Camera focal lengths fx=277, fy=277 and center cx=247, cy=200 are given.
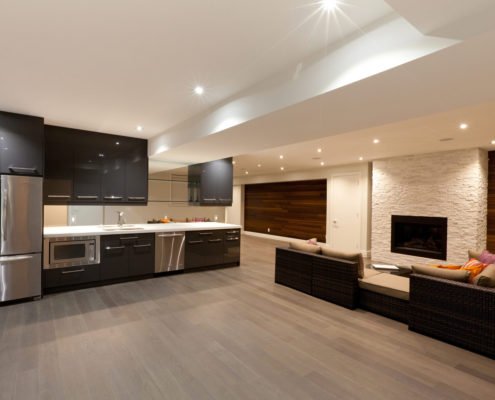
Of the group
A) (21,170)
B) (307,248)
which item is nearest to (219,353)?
(307,248)

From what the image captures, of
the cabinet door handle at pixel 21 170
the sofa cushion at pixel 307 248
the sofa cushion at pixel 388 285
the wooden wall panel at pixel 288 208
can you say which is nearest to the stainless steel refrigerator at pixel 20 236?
the cabinet door handle at pixel 21 170

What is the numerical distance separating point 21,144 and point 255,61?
3445mm

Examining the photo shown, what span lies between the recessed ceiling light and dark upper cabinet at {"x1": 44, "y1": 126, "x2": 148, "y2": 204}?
14.2ft

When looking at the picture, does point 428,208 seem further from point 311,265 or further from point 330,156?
point 311,265

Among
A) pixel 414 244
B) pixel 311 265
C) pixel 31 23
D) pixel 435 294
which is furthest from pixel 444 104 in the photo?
pixel 414 244

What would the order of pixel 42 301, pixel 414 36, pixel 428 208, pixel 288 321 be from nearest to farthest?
1. pixel 414 36
2. pixel 288 321
3. pixel 42 301
4. pixel 428 208

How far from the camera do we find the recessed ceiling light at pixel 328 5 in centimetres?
164

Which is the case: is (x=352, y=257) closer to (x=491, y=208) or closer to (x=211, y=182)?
(x=211, y=182)

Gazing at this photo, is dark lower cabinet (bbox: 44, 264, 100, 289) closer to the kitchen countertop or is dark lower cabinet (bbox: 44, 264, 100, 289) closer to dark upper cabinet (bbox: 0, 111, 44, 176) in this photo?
the kitchen countertop

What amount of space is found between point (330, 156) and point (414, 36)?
5.26m

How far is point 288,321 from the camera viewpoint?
3.29 meters

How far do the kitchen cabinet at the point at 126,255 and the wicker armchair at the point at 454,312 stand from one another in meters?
4.01

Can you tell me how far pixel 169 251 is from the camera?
16.8 ft

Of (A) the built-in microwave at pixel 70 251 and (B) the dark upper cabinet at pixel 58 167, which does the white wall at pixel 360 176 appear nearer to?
(A) the built-in microwave at pixel 70 251
